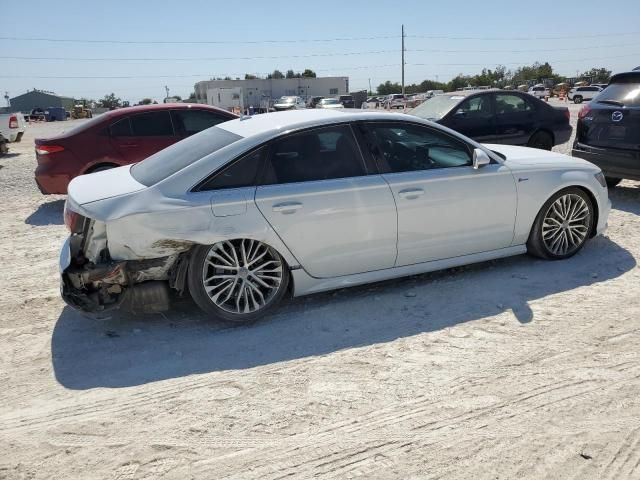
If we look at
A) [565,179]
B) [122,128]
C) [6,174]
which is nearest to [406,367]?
[565,179]

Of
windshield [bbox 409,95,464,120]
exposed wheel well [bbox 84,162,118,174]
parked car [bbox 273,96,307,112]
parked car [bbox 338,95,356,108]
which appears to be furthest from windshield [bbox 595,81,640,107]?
parked car [bbox 338,95,356,108]

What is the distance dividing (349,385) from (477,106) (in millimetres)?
8062

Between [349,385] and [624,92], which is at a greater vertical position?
[624,92]

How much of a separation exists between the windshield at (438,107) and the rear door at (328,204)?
6.15 meters

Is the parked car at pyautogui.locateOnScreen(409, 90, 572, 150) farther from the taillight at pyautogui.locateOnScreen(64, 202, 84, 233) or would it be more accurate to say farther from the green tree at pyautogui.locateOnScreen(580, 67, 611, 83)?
the green tree at pyautogui.locateOnScreen(580, 67, 611, 83)

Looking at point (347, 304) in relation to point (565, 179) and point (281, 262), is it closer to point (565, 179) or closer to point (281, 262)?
point (281, 262)

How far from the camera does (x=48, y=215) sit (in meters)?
7.74

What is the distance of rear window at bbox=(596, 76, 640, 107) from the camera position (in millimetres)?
6965

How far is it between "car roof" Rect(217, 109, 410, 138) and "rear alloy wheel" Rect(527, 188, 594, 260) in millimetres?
1653

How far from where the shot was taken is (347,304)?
4.38 meters

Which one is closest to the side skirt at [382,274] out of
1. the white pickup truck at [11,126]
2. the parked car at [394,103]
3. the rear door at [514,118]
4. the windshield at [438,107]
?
the windshield at [438,107]

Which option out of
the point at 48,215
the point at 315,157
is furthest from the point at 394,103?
the point at 315,157

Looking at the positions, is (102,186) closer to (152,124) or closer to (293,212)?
(293,212)

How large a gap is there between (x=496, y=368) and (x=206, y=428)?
5.91 feet
